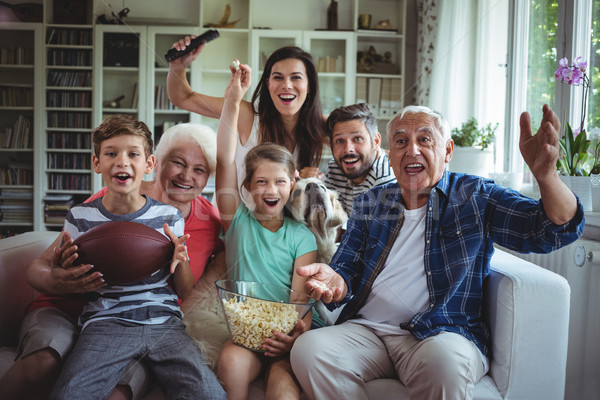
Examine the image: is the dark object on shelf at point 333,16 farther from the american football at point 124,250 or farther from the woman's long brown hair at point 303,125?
the american football at point 124,250

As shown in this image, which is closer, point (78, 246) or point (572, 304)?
point (78, 246)

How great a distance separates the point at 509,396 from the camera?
120 centimetres

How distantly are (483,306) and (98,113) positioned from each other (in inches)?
165

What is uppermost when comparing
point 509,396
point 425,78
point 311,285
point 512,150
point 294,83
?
point 425,78

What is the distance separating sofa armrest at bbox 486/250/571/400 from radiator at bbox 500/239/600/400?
0.40 metres

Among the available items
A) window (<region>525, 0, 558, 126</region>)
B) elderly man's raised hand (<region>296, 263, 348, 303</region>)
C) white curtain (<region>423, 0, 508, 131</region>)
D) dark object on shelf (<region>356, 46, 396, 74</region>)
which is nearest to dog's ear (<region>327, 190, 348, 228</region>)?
elderly man's raised hand (<region>296, 263, 348, 303</region>)

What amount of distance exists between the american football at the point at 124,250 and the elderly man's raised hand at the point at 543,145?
89cm

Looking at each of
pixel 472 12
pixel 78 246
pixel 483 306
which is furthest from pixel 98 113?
pixel 483 306

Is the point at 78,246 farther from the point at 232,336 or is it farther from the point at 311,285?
the point at 311,285

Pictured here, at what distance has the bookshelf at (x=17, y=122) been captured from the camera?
4539 millimetres

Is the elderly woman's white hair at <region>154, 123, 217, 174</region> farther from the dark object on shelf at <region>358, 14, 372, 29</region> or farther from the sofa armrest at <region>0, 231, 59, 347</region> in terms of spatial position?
the dark object on shelf at <region>358, 14, 372, 29</region>

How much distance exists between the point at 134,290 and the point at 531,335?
3.33 feet

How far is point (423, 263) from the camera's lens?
1.34 m

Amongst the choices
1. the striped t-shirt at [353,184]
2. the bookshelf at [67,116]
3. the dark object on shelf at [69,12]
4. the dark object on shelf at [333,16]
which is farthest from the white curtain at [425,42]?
the dark object on shelf at [69,12]
